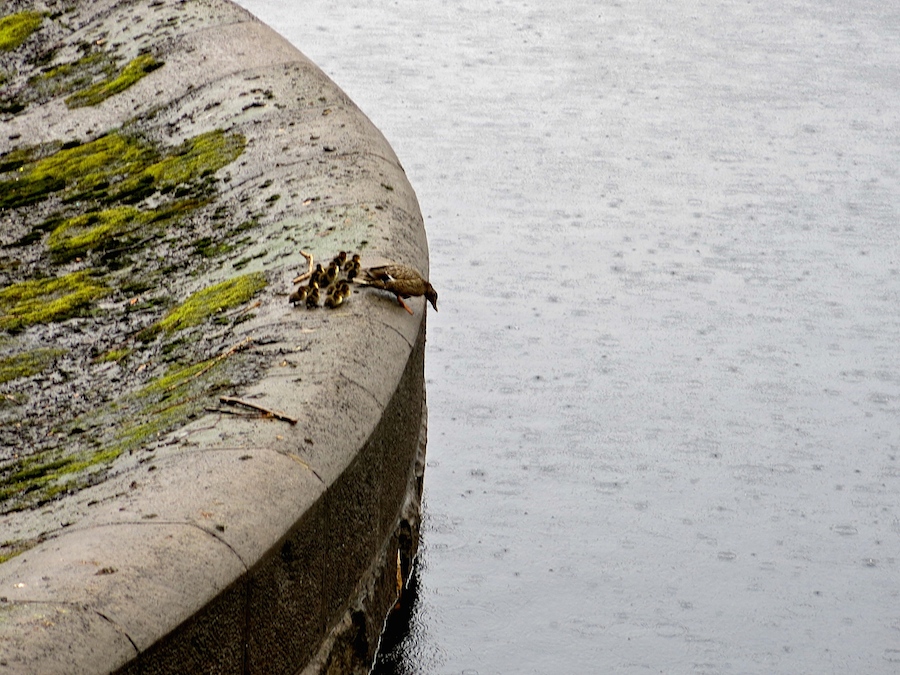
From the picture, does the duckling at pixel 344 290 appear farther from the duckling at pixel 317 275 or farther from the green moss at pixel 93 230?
the green moss at pixel 93 230

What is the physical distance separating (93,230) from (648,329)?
241cm

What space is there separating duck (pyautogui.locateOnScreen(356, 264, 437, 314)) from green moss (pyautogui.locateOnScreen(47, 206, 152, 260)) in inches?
59.0

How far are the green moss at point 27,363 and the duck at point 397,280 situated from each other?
1.18m

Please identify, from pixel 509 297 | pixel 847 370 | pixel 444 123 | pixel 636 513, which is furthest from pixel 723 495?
pixel 444 123

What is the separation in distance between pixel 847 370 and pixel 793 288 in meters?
0.71

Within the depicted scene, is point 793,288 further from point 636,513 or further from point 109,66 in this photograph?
point 109,66

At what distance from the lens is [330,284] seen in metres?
3.38

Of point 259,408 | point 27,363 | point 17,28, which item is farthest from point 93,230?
point 259,408

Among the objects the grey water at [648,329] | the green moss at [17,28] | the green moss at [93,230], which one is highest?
the green moss at [17,28]

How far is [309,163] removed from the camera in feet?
13.9

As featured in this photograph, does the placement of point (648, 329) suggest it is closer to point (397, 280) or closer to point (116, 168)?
point (116, 168)

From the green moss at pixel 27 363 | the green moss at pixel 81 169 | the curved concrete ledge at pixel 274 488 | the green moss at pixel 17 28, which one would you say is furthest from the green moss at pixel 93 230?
the green moss at pixel 17 28

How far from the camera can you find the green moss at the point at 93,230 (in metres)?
4.67

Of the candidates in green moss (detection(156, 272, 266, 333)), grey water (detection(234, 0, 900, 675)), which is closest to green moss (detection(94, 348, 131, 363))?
green moss (detection(156, 272, 266, 333))
